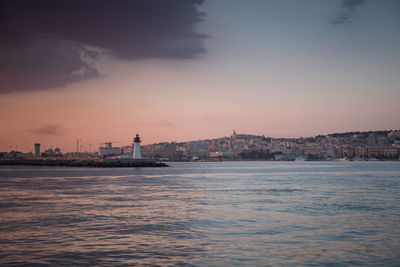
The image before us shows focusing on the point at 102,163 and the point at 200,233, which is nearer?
the point at 200,233

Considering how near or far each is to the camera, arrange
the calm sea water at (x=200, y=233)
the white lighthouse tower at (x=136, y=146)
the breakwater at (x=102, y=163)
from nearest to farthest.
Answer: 1. the calm sea water at (x=200, y=233)
2. the white lighthouse tower at (x=136, y=146)
3. the breakwater at (x=102, y=163)

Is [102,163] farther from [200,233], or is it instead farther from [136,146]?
[200,233]

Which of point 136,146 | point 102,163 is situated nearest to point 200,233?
point 136,146

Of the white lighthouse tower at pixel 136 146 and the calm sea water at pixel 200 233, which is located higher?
the white lighthouse tower at pixel 136 146

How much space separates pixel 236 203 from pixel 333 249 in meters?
9.26

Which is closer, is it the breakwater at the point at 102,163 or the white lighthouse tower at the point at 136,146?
the white lighthouse tower at the point at 136,146

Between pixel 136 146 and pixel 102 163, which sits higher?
pixel 136 146

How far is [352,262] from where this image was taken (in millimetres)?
8477

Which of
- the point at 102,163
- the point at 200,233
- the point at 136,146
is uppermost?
the point at 136,146

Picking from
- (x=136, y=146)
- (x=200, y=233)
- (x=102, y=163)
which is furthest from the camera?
(x=102, y=163)

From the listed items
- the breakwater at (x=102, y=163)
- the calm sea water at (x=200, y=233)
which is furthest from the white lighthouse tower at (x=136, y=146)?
the calm sea water at (x=200, y=233)

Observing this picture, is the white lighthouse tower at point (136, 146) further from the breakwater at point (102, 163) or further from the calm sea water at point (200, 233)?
the calm sea water at point (200, 233)

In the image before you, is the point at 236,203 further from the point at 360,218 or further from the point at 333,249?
the point at 333,249

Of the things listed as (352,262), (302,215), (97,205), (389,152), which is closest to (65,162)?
(97,205)
